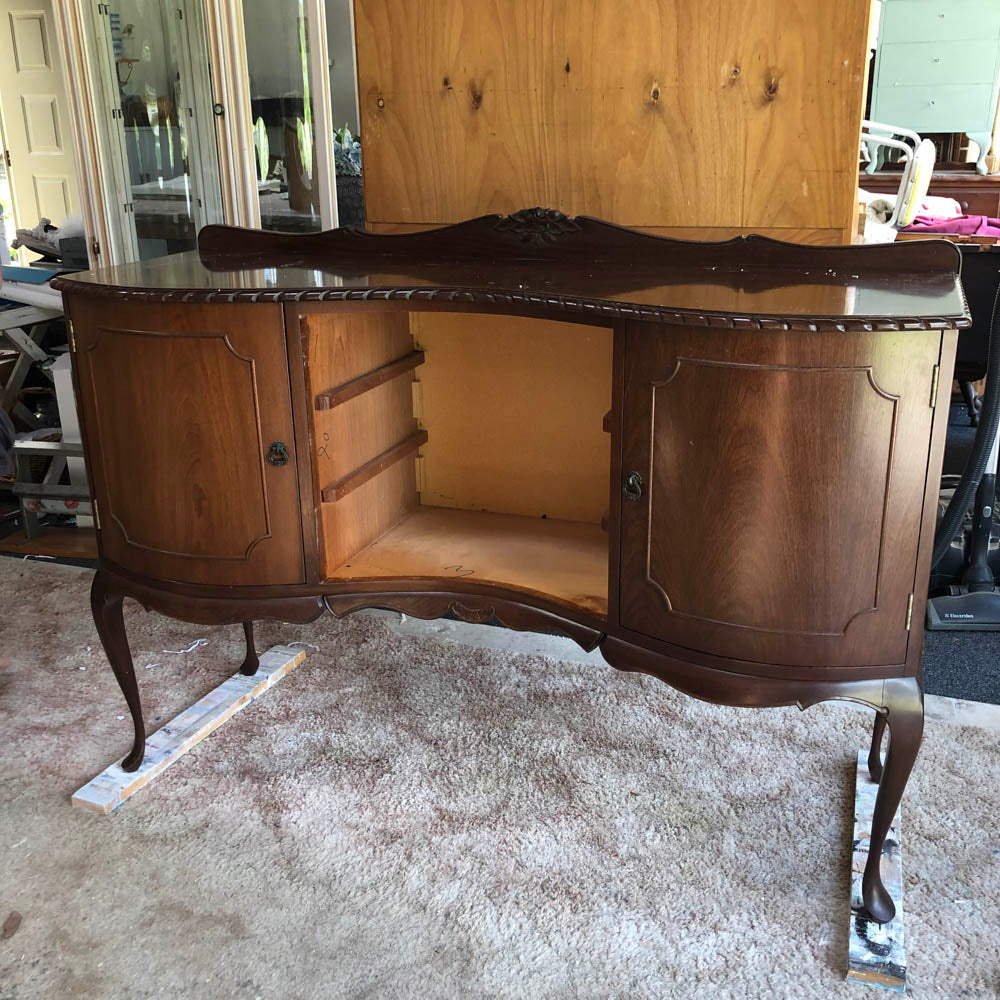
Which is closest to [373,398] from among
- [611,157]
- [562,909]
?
[611,157]

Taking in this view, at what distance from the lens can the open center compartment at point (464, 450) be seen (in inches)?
63.7

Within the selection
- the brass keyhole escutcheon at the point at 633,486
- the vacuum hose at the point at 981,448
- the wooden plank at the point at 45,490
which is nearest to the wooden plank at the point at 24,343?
the wooden plank at the point at 45,490

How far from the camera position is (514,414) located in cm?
193

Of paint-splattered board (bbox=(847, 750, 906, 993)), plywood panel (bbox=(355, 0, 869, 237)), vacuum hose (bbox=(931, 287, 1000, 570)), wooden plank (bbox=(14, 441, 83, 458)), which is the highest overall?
plywood panel (bbox=(355, 0, 869, 237))

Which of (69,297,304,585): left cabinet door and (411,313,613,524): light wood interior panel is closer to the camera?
(69,297,304,585): left cabinet door

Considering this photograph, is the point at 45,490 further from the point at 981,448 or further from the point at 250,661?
the point at 981,448

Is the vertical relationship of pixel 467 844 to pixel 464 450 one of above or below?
below

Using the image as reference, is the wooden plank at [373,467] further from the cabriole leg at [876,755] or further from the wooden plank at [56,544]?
the wooden plank at [56,544]

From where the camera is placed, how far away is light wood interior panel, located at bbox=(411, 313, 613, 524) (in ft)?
6.10

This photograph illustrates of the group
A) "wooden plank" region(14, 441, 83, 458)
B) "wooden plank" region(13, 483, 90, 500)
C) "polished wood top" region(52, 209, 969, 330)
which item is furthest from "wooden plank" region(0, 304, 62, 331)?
"polished wood top" region(52, 209, 969, 330)

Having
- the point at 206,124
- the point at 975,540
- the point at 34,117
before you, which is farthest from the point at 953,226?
the point at 34,117

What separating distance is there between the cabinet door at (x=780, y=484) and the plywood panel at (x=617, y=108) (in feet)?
2.15

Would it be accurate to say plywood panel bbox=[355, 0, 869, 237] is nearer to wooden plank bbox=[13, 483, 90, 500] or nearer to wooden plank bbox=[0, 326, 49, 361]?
wooden plank bbox=[13, 483, 90, 500]

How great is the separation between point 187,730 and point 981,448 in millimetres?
1844
